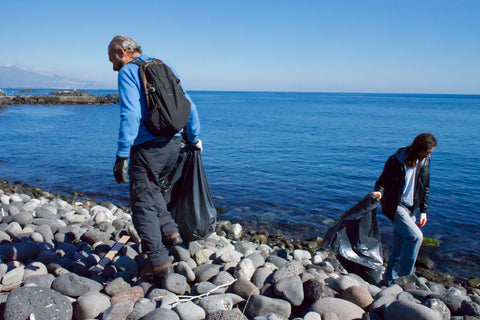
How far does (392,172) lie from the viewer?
13.8 ft

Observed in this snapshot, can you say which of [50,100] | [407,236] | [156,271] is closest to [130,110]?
[156,271]

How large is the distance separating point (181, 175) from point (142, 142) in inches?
38.1

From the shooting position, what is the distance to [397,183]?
4.13m

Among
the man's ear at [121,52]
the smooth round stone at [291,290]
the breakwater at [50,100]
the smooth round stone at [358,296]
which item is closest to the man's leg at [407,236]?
the smooth round stone at [358,296]

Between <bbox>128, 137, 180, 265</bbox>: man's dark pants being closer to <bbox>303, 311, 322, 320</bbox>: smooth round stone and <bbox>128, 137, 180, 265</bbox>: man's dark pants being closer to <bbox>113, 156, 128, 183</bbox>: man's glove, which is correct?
<bbox>113, 156, 128, 183</bbox>: man's glove

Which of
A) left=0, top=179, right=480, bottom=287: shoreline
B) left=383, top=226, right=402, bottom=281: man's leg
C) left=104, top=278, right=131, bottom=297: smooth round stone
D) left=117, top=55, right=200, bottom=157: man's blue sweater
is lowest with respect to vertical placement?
left=0, top=179, right=480, bottom=287: shoreline

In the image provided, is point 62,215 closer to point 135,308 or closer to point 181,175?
point 181,175

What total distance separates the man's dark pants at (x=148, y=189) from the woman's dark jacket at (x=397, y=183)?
2.55 metres

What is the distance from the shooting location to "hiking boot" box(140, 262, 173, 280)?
11.1 ft

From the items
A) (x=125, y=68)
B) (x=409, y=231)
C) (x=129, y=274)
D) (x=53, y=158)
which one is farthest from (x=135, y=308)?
(x=53, y=158)

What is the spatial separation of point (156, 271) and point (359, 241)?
2.40 meters

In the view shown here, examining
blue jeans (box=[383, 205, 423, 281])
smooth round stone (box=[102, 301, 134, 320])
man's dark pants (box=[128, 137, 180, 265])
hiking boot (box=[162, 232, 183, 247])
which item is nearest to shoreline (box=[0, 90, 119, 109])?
hiking boot (box=[162, 232, 183, 247])

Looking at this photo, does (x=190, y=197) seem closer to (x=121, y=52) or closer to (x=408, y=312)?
(x=121, y=52)

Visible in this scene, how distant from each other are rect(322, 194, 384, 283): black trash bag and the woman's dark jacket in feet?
0.60
